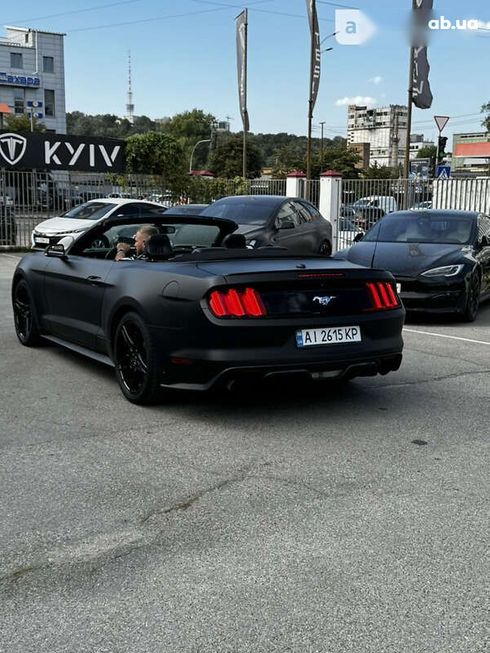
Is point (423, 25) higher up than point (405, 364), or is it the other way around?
point (423, 25)

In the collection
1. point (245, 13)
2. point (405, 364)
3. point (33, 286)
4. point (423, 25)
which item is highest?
point (245, 13)

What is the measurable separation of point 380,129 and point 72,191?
147m

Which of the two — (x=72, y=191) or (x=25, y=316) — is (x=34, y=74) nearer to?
(x=72, y=191)

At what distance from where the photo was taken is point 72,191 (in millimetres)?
23797

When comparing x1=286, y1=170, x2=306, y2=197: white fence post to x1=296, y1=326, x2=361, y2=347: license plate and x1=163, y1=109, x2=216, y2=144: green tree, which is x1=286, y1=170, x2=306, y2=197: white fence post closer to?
x1=296, y1=326, x2=361, y2=347: license plate

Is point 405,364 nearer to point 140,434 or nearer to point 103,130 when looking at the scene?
point 140,434

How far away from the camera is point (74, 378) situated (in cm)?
657

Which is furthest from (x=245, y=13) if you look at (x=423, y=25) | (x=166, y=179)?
(x=423, y=25)

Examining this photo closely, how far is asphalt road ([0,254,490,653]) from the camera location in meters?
2.73

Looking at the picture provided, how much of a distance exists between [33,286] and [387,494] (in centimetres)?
454

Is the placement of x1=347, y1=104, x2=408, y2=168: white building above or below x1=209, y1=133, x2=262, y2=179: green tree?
above

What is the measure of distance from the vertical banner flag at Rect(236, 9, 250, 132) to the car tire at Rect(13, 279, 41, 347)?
2357 centimetres

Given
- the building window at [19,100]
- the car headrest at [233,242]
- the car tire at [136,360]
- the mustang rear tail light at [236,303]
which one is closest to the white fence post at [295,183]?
the car headrest at [233,242]

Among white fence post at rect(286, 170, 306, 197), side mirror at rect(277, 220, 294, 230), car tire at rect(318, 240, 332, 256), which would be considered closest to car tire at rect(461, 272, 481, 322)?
side mirror at rect(277, 220, 294, 230)
